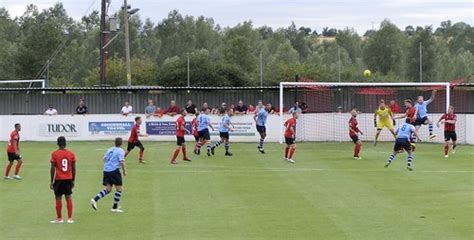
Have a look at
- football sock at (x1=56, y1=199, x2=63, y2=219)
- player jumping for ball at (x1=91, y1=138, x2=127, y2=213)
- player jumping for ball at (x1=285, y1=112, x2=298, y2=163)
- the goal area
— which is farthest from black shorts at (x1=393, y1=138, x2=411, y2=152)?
football sock at (x1=56, y1=199, x2=63, y2=219)

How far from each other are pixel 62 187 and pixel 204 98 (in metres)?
28.8

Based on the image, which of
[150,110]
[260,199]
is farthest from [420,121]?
[260,199]

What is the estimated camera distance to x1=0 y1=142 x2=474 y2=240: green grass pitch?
1898cm

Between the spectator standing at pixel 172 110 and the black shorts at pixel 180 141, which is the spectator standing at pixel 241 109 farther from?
the black shorts at pixel 180 141

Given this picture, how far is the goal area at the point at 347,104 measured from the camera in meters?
42.9

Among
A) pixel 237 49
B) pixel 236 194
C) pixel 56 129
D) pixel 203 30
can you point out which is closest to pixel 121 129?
pixel 56 129

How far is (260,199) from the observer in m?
23.8

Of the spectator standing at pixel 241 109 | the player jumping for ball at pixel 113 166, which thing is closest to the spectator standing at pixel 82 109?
the spectator standing at pixel 241 109

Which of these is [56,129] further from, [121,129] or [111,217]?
[111,217]

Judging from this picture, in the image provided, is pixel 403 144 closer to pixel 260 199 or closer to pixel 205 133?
pixel 260 199

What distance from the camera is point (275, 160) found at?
114ft

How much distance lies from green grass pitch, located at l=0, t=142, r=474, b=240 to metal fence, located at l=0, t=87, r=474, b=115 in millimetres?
10115

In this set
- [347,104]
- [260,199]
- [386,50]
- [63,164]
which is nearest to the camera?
[63,164]

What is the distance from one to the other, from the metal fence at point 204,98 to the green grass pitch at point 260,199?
10115 millimetres
